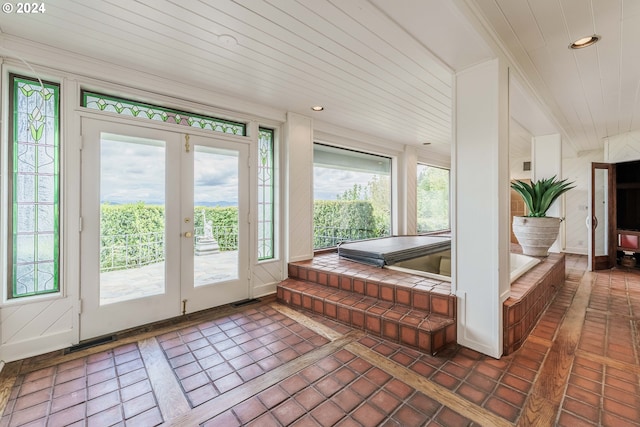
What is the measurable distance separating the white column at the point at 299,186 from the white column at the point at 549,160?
3477 millimetres

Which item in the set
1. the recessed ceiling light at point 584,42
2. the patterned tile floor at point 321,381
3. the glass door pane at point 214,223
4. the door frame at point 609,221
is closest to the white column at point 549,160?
the door frame at point 609,221

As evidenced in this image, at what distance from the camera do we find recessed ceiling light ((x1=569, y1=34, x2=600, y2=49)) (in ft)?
6.47

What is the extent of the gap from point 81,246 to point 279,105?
→ 7.91 ft

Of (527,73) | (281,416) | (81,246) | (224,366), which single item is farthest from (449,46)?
(81,246)

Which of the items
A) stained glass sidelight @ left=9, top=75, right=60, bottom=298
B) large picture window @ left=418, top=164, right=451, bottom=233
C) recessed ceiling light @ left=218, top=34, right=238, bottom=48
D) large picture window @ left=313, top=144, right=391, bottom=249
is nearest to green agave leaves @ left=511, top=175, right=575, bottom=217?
large picture window @ left=313, top=144, right=391, bottom=249

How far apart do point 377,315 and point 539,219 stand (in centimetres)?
270

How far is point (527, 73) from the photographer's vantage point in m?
2.48

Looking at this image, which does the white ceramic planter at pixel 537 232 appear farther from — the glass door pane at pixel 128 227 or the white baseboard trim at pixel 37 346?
the white baseboard trim at pixel 37 346

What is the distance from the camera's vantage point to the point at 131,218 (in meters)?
2.54

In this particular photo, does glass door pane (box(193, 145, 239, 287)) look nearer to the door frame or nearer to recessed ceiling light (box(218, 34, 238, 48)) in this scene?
recessed ceiling light (box(218, 34, 238, 48))

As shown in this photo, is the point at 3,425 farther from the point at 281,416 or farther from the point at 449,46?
the point at 449,46

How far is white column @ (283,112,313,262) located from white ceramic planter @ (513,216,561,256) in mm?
2840

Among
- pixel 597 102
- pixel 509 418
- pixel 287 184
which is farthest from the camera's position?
pixel 287 184

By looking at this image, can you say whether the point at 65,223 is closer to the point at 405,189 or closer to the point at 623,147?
the point at 405,189
